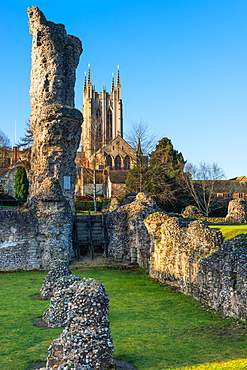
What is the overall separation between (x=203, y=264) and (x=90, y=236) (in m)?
12.1

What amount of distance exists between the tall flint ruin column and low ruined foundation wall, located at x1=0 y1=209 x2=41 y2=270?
4.53 m

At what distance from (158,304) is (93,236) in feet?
37.9

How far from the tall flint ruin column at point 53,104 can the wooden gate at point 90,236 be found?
106 inches

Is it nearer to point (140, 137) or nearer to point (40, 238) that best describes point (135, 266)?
point (40, 238)

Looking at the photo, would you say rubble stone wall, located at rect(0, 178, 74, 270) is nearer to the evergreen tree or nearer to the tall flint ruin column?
the tall flint ruin column

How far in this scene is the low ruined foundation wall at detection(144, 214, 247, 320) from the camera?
10258mm

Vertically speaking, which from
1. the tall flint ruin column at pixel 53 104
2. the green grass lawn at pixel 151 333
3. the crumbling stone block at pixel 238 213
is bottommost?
the green grass lawn at pixel 151 333

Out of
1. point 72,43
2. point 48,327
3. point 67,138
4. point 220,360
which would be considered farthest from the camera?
point 72,43

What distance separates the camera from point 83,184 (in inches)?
2371

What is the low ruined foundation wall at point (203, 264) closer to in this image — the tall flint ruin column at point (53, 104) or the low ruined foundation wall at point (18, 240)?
the low ruined foundation wall at point (18, 240)

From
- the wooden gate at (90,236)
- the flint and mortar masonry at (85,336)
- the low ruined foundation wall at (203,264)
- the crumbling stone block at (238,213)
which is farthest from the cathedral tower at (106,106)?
the flint and mortar masonry at (85,336)

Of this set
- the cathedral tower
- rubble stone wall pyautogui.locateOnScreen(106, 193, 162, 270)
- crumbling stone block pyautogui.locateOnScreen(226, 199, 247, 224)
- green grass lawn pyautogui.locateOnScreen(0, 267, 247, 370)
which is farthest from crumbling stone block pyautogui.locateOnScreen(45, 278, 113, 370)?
the cathedral tower

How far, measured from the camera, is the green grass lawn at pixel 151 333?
7.54m

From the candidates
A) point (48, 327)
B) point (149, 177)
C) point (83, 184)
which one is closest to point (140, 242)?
point (48, 327)
